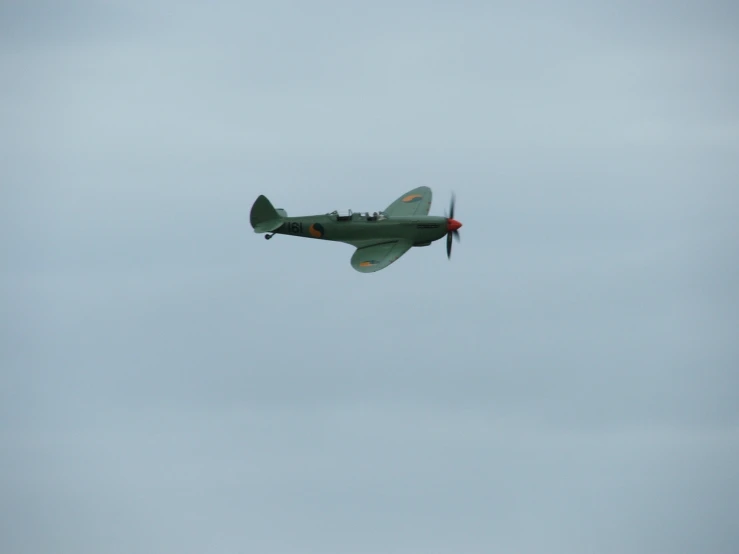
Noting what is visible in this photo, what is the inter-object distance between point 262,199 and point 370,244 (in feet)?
23.0

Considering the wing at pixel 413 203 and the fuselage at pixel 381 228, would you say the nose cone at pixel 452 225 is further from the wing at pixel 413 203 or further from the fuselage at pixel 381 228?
the wing at pixel 413 203

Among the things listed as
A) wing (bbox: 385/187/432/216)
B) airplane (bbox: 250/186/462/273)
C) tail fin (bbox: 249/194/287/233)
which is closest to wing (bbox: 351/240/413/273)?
airplane (bbox: 250/186/462/273)

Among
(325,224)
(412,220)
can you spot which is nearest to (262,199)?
(325,224)

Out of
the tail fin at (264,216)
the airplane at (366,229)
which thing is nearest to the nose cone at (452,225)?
the airplane at (366,229)

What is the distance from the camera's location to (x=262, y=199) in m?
71.9

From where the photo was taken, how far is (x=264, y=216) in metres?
72.5

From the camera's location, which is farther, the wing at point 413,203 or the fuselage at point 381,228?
the wing at point 413,203

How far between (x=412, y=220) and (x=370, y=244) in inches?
109

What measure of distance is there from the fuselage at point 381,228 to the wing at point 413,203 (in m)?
3.36

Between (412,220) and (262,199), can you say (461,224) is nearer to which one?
(412,220)

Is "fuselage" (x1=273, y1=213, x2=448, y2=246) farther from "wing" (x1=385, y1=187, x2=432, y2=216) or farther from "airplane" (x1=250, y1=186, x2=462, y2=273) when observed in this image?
"wing" (x1=385, y1=187, x2=432, y2=216)

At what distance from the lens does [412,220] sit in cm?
7044

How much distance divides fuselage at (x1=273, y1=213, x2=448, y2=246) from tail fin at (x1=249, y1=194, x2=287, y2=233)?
9.11 ft

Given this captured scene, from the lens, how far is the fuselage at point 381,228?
70.3 m
